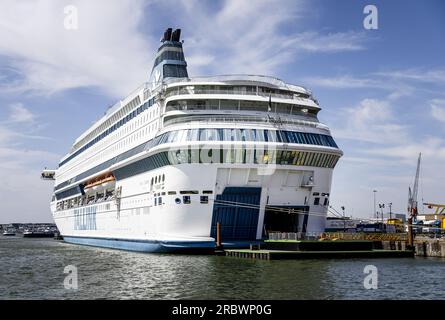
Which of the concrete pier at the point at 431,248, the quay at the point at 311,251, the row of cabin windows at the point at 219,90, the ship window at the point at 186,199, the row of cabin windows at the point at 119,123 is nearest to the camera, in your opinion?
the quay at the point at 311,251

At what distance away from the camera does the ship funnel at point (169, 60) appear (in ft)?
220

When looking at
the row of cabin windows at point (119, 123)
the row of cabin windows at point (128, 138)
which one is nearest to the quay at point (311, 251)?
the row of cabin windows at point (128, 138)

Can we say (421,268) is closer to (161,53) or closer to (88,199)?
(161,53)

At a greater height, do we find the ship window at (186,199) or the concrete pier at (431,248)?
the ship window at (186,199)

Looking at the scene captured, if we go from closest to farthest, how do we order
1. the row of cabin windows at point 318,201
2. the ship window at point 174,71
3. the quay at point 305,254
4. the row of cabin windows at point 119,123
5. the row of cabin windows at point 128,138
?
the quay at point 305,254
the row of cabin windows at point 318,201
the row of cabin windows at point 128,138
the row of cabin windows at point 119,123
the ship window at point 174,71

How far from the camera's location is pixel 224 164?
49188 mm

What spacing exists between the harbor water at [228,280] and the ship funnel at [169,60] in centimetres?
2801

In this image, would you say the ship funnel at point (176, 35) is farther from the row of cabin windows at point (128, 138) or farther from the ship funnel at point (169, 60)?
the row of cabin windows at point (128, 138)

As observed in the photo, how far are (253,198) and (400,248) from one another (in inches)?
688

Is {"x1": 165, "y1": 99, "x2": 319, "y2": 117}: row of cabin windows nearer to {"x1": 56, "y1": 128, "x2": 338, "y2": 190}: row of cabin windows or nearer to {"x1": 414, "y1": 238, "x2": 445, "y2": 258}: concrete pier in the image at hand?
{"x1": 56, "y1": 128, "x2": 338, "y2": 190}: row of cabin windows

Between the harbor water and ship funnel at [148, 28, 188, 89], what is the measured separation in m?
28.0

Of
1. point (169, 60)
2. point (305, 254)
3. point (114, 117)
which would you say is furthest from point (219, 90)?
point (114, 117)

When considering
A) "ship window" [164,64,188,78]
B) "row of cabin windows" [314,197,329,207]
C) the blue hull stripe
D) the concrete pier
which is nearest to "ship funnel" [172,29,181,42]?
"ship window" [164,64,188,78]

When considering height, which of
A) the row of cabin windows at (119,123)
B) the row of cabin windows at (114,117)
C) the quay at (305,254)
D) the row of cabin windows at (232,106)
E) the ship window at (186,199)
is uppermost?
the row of cabin windows at (114,117)
